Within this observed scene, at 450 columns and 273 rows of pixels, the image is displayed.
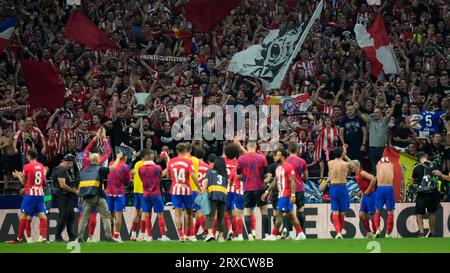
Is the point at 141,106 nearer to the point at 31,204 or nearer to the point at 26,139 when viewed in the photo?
the point at 26,139

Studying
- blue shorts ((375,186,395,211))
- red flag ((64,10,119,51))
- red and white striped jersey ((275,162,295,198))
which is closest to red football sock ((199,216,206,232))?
red and white striped jersey ((275,162,295,198))

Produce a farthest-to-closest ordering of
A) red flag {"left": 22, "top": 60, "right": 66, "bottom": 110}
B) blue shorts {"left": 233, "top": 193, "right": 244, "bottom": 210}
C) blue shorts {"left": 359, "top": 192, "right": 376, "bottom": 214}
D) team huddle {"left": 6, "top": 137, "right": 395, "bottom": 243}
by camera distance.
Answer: red flag {"left": 22, "top": 60, "right": 66, "bottom": 110}
blue shorts {"left": 359, "top": 192, "right": 376, "bottom": 214}
blue shorts {"left": 233, "top": 193, "right": 244, "bottom": 210}
team huddle {"left": 6, "top": 137, "right": 395, "bottom": 243}

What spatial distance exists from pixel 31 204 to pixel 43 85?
5062 millimetres

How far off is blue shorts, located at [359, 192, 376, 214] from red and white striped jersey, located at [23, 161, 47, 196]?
7.79m

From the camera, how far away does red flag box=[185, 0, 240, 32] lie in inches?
1406

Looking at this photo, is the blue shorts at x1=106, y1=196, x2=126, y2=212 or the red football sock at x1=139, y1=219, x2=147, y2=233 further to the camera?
the blue shorts at x1=106, y1=196, x2=126, y2=212

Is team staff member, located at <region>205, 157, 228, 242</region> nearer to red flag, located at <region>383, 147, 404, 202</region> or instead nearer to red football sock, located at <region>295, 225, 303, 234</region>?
red football sock, located at <region>295, 225, 303, 234</region>

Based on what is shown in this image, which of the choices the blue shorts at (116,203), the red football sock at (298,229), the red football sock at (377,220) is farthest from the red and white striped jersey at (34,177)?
the red football sock at (377,220)

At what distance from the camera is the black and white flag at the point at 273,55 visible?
109 feet

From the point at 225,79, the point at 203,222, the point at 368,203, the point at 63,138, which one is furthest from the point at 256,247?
the point at 225,79

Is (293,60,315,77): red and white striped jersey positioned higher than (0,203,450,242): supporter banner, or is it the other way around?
(293,60,315,77): red and white striped jersey

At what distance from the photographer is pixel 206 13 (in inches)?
1409

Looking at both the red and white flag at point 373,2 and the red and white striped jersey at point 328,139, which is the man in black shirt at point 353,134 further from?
the red and white flag at point 373,2
